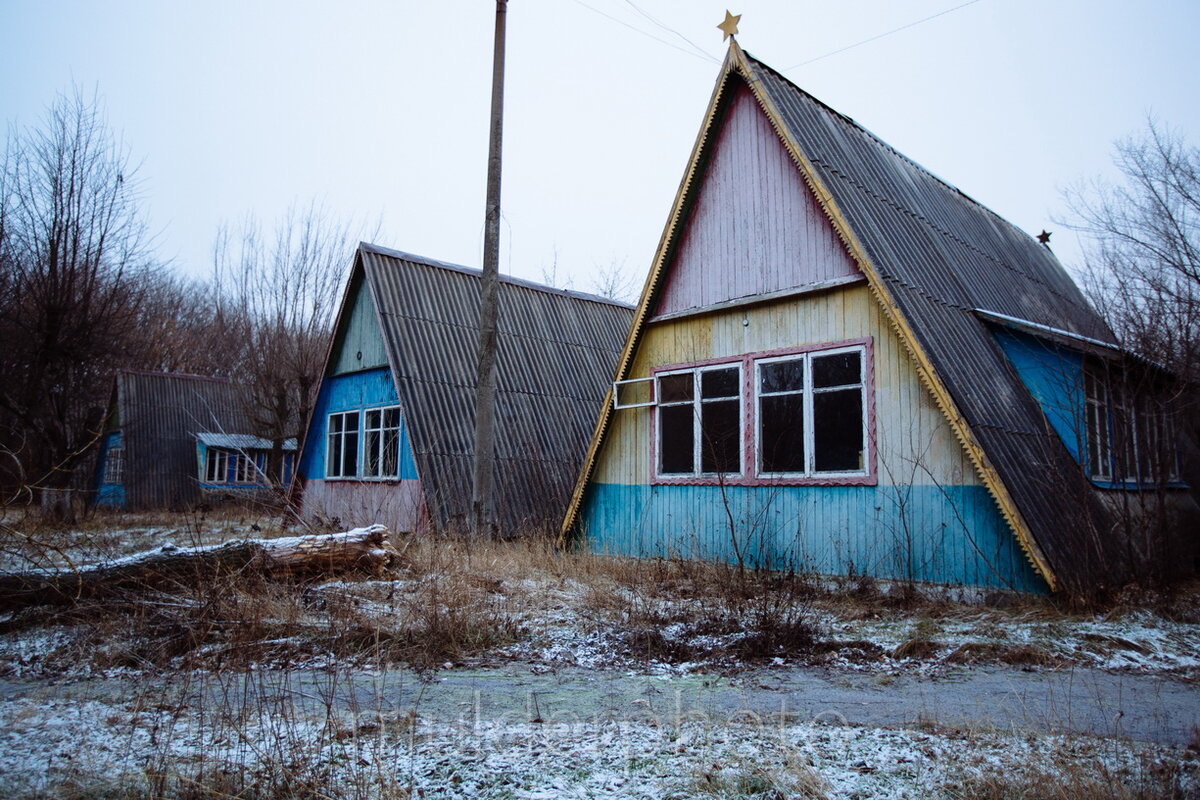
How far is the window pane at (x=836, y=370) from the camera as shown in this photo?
10.0 m

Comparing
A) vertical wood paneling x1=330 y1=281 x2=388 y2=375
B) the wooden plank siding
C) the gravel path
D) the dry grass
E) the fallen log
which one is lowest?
the gravel path

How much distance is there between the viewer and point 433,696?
5281mm

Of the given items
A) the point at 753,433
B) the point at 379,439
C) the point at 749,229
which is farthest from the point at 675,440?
the point at 379,439

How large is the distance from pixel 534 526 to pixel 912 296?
861cm

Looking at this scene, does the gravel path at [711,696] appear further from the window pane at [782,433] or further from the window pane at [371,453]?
the window pane at [371,453]

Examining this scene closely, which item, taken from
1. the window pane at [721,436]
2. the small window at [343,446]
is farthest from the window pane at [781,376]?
the small window at [343,446]

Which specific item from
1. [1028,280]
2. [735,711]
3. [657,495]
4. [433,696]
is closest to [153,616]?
[433,696]

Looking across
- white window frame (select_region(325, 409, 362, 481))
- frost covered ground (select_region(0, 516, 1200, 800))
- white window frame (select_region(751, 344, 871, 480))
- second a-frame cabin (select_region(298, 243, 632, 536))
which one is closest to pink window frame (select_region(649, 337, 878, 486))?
white window frame (select_region(751, 344, 871, 480))

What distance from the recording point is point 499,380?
57.0 ft

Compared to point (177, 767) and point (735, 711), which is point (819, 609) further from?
point (177, 767)

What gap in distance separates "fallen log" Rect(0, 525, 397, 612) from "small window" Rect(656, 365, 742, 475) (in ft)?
14.0

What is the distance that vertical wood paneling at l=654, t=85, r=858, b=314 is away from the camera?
34.9 ft

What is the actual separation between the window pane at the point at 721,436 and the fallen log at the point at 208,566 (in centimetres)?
444

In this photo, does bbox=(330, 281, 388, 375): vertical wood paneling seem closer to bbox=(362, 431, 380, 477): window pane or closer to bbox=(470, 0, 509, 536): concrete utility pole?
bbox=(362, 431, 380, 477): window pane
